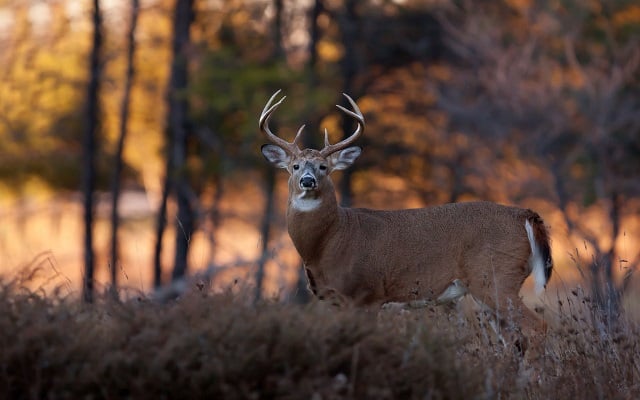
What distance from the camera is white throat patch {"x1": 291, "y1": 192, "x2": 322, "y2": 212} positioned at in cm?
891

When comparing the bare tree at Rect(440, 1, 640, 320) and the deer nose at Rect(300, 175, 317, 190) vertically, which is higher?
the deer nose at Rect(300, 175, 317, 190)

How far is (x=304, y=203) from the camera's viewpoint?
8.93 m

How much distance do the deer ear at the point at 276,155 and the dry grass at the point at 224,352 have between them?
12.5 ft

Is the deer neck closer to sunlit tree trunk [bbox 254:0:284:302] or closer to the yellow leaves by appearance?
the yellow leaves

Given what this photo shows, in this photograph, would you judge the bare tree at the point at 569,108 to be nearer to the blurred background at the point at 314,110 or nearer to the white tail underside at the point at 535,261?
the blurred background at the point at 314,110

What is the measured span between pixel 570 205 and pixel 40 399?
15.8 m

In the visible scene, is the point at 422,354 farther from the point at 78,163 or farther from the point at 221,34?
the point at 78,163

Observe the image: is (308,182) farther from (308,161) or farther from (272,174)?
(272,174)

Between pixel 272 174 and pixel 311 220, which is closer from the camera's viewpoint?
pixel 311 220

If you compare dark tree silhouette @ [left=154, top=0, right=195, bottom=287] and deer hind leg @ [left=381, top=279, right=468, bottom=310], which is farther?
dark tree silhouette @ [left=154, top=0, right=195, bottom=287]

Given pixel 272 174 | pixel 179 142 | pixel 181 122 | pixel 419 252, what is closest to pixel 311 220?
pixel 419 252

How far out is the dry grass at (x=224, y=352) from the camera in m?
5.19

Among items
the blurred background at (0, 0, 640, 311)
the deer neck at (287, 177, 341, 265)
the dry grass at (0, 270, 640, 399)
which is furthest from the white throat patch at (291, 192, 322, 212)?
the blurred background at (0, 0, 640, 311)

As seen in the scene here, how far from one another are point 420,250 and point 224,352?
3.70m
